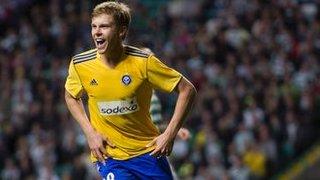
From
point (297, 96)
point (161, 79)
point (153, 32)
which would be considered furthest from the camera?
point (153, 32)

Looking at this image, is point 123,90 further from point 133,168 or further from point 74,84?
point 133,168

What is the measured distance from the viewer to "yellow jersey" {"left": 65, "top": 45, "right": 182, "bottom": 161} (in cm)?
720

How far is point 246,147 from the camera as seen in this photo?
1577cm

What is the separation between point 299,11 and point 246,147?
14.5 feet

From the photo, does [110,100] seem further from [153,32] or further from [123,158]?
[153,32]

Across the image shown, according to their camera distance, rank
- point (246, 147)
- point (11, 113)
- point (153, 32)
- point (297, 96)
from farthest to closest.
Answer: point (153, 32)
point (11, 113)
point (297, 96)
point (246, 147)

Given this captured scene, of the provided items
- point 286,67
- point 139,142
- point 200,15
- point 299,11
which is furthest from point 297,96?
point 139,142

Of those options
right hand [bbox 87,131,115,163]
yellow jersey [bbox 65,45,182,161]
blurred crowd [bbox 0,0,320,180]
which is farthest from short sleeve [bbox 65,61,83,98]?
blurred crowd [bbox 0,0,320,180]

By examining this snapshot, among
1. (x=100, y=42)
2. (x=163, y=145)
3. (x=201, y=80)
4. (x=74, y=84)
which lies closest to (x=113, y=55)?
(x=100, y=42)

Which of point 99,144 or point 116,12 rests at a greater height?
point 116,12

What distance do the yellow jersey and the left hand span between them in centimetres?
10

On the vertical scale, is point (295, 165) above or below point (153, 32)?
below

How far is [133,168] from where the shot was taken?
24.2 ft

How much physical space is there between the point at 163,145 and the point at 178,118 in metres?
0.24
